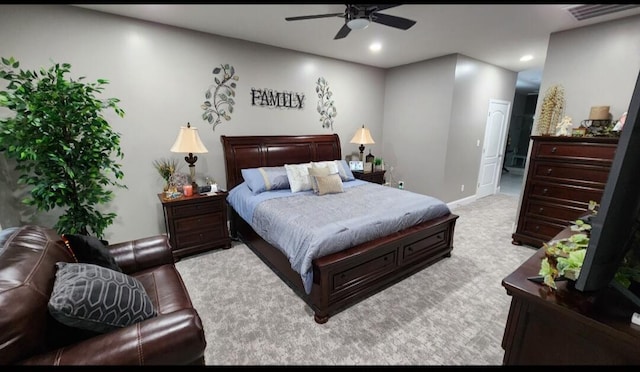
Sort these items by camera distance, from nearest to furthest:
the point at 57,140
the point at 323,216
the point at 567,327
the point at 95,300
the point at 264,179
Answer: the point at 567,327 < the point at 95,300 < the point at 57,140 < the point at 323,216 < the point at 264,179

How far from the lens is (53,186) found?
7.07 ft

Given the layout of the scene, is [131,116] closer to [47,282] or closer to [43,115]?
[43,115]

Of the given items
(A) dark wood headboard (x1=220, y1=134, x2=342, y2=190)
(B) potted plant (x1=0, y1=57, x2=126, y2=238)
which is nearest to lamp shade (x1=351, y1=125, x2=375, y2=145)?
(A) dark wood headboard (x1=220, y1=134, x2=342, y2=190)

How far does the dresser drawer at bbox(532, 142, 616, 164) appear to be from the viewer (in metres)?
2.75

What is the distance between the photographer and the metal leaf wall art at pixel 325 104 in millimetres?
4432

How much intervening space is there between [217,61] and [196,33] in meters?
0.38

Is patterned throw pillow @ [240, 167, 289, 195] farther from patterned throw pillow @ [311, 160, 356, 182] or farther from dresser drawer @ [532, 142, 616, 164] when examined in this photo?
dresser drawer @ [532, 142, 616, 164]

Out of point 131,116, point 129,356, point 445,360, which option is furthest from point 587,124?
point 131,116

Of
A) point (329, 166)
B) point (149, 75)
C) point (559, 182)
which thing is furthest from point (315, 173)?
point (559, 182)

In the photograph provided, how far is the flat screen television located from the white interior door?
5076mm

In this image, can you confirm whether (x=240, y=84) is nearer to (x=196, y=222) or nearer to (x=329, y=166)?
(x=329, y=166)

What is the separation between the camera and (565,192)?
308 cm

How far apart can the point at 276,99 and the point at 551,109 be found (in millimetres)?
3734

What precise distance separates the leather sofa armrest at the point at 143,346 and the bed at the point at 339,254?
1.02 meters
